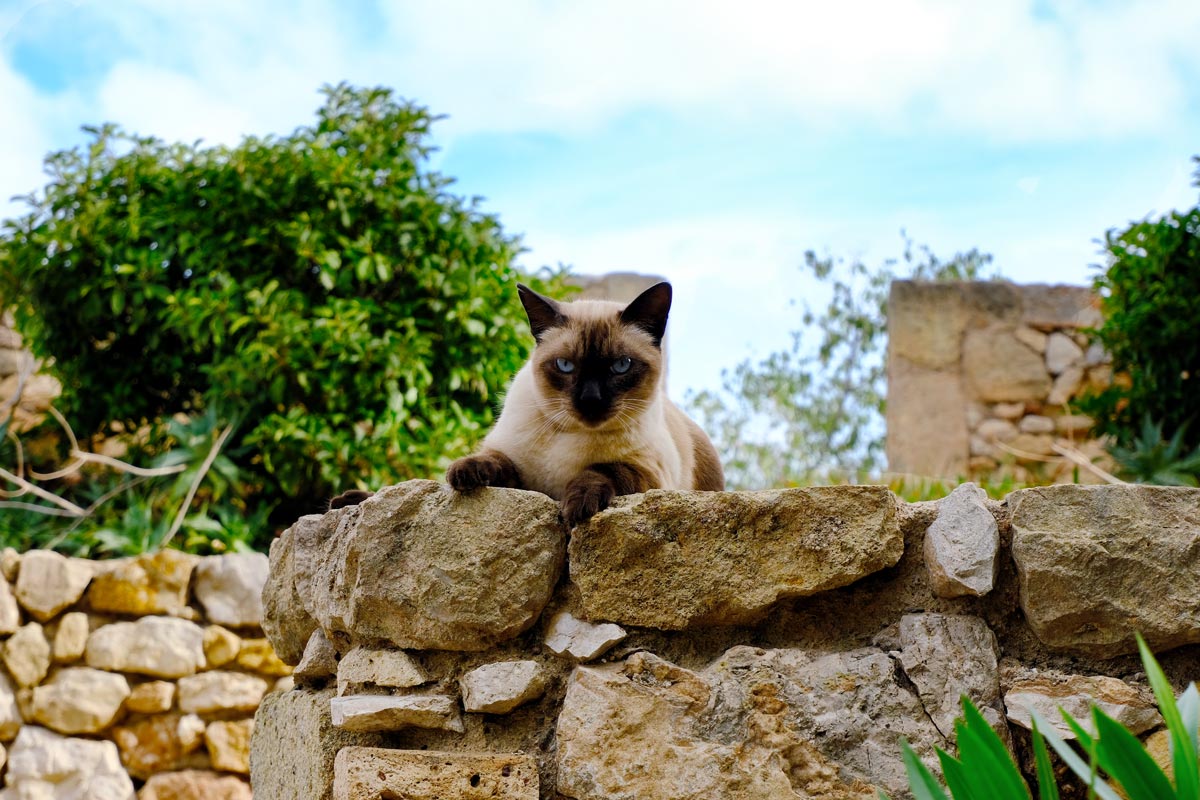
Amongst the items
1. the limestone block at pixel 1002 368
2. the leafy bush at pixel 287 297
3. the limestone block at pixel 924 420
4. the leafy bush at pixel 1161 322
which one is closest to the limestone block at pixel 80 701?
the leafy bush at pixel 287 297

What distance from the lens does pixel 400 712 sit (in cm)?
228

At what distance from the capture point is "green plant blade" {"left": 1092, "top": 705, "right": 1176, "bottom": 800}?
5.41ft

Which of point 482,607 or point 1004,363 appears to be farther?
point 1004,363

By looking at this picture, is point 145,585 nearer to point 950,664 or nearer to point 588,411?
point 588,411

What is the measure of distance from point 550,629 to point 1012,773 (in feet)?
3.24

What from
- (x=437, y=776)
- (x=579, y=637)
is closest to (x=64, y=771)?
(x=437, y=776)

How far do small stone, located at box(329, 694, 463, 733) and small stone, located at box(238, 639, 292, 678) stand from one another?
10.3 ft

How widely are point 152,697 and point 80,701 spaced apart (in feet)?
1.08

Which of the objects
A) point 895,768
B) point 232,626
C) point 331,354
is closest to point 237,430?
point 331,354

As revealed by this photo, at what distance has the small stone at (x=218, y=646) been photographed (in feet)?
16.8

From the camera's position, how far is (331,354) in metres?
5.48

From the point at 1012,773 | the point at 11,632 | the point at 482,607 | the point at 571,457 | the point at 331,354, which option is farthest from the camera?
the point at 331,354

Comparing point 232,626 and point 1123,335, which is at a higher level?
point 1123,335

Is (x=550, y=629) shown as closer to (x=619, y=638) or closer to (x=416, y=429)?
(x=619, y=638)
